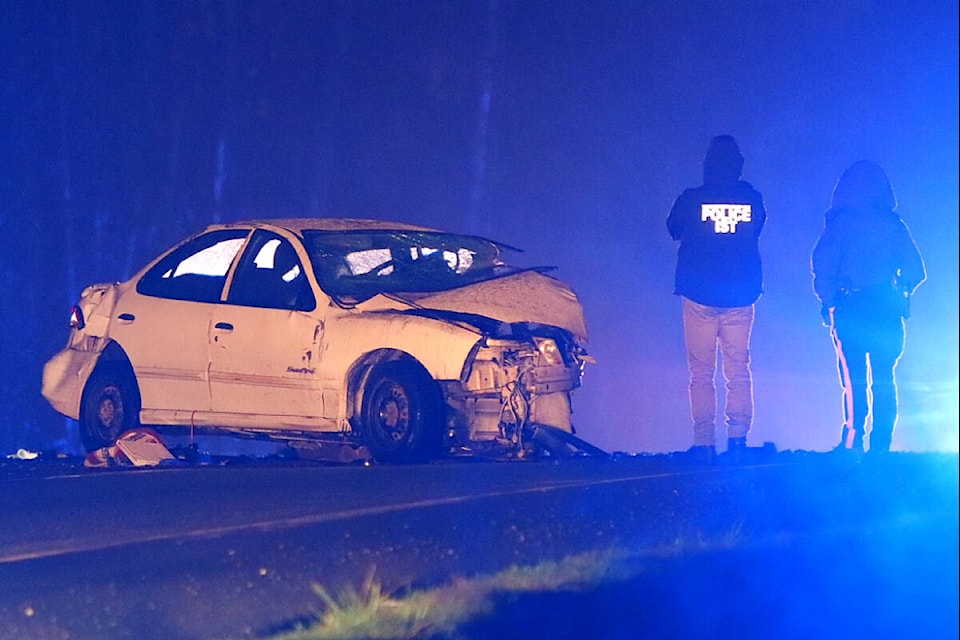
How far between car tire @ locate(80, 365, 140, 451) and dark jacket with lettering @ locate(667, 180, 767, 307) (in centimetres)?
406

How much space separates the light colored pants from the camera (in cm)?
1223

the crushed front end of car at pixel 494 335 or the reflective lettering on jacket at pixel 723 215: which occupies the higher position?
the reflective lettering on jacket at pixel 723 215

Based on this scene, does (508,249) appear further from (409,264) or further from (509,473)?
(509,473)

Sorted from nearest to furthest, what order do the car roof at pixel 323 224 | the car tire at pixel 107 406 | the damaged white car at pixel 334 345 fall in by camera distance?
the damaged white car at pixel 334 345 < the car roof at pixel 323 224 < the car tire at pixel 107 406

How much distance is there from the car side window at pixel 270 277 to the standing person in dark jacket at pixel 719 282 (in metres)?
2.82

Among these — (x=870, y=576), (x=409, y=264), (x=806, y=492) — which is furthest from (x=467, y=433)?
(x=870, y=576)

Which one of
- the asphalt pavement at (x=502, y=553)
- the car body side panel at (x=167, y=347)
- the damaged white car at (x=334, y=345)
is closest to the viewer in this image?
the asphalt pavement at (x=502, y=553)

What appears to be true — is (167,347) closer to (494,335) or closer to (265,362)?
(265,362)

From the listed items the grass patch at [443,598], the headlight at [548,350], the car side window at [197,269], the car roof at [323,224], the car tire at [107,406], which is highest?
the car roof at [323,224]

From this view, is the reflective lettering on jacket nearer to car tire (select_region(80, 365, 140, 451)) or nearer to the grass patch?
car tire (select_region(80, 365, 140, 451))

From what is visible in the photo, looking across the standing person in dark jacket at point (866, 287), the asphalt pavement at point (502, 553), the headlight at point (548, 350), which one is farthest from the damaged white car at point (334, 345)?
the standing person in dark jacket at point (866, 287)

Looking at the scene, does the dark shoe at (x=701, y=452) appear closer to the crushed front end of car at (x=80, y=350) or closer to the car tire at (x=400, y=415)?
the car tire at (x=400, y=415)

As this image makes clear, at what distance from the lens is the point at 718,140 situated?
1198 cm

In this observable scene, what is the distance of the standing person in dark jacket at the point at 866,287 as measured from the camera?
1168cm
